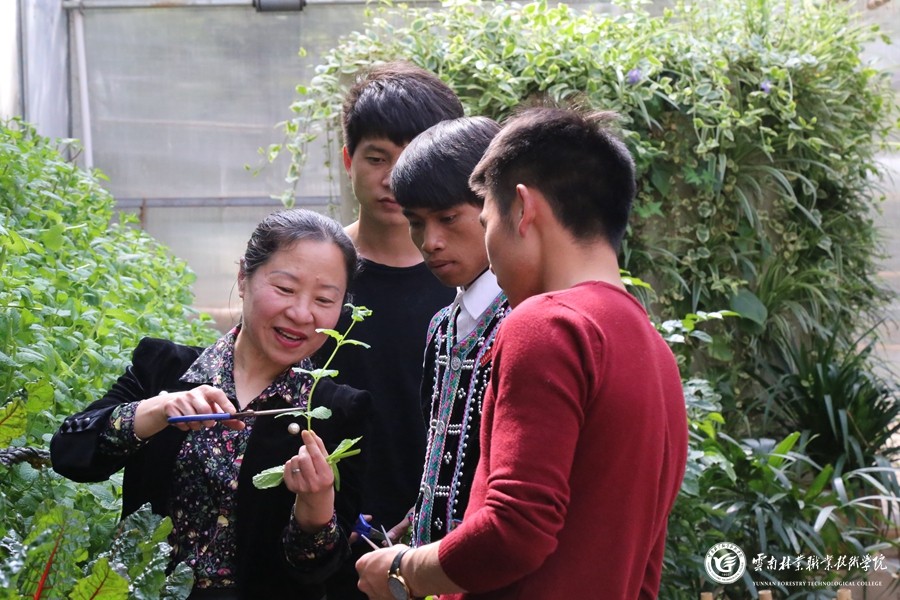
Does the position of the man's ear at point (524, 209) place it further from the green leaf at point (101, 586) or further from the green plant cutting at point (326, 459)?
the green leaf at point (101, 586)

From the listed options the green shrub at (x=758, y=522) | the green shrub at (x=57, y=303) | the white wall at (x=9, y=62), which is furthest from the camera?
the white wall at (x=9, y=62)

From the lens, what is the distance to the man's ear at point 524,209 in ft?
5.10

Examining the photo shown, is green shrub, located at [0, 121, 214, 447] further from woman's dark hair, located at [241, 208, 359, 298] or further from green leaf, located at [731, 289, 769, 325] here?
green leaf, located at [731, 289, 769, 325]

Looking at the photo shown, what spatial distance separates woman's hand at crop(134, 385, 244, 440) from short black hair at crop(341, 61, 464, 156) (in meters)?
0.86

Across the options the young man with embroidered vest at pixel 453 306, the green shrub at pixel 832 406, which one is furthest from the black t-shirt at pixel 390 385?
the green shrub at pixel 832 406

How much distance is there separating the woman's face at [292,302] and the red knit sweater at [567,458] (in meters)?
0.55

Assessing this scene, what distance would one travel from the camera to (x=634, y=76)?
448 cm

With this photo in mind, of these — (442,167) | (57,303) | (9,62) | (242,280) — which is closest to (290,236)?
(242,280)

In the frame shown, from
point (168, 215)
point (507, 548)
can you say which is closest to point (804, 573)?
point (507, 548)

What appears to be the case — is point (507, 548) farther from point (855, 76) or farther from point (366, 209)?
point (855, 76)

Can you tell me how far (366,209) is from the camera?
7.98 feet

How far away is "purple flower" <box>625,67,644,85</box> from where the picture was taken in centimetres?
448

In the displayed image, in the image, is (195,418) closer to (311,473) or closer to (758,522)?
(311,473)

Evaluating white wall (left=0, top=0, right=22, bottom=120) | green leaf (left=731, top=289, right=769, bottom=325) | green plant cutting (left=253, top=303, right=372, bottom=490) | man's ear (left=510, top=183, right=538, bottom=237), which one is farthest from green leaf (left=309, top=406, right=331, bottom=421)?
white wall (left=0, top=0, right=22, bottom=120)
